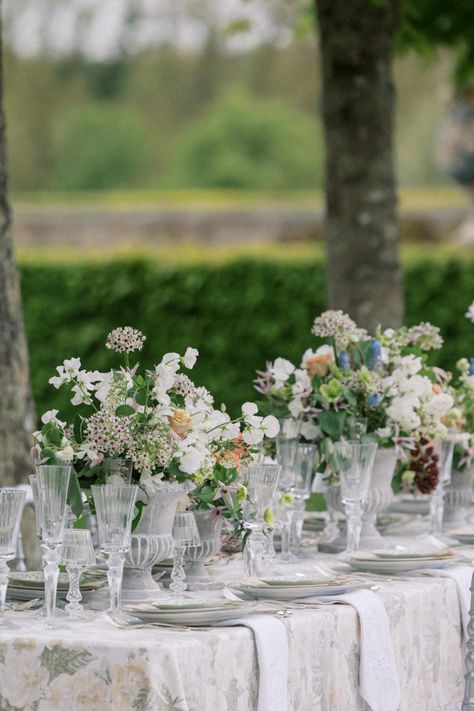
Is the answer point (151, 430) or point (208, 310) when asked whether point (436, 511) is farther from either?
point (208, 310)

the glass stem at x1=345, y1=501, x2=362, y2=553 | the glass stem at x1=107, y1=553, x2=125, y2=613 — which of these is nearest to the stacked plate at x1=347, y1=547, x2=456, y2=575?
the glass stem at x1=345, y1=501, x2=362, y2=553

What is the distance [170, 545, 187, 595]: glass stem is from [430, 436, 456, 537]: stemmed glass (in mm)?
1203

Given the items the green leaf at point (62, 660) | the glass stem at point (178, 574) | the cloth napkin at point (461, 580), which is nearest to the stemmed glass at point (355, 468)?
the cloth napkin at point (461, 580)

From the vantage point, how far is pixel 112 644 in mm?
2729

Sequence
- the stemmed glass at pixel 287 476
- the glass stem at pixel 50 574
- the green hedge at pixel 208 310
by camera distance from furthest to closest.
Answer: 1. the green hedge at pixel 208 310
2. the stemmed glass at pixel 287 476
3. the glass stem at pixel 50 574

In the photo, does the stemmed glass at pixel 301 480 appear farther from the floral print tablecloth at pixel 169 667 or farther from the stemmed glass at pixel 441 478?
the floral print tablecloth at pixel 169 667

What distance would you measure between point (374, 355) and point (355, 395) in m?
0.13

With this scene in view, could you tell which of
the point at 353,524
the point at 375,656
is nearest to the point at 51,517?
the point at 375,656

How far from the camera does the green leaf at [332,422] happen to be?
407 centimetres

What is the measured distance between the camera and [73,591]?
3125mm

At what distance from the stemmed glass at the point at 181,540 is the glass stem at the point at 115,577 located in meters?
0.28

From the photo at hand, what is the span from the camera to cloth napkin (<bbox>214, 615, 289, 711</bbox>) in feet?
9.51

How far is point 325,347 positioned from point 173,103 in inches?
1402

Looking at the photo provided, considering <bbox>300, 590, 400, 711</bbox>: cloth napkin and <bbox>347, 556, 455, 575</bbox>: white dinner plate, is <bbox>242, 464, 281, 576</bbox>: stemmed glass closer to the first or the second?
<bbox>300, 590, 400, 711</bbox>: cloth napkin
